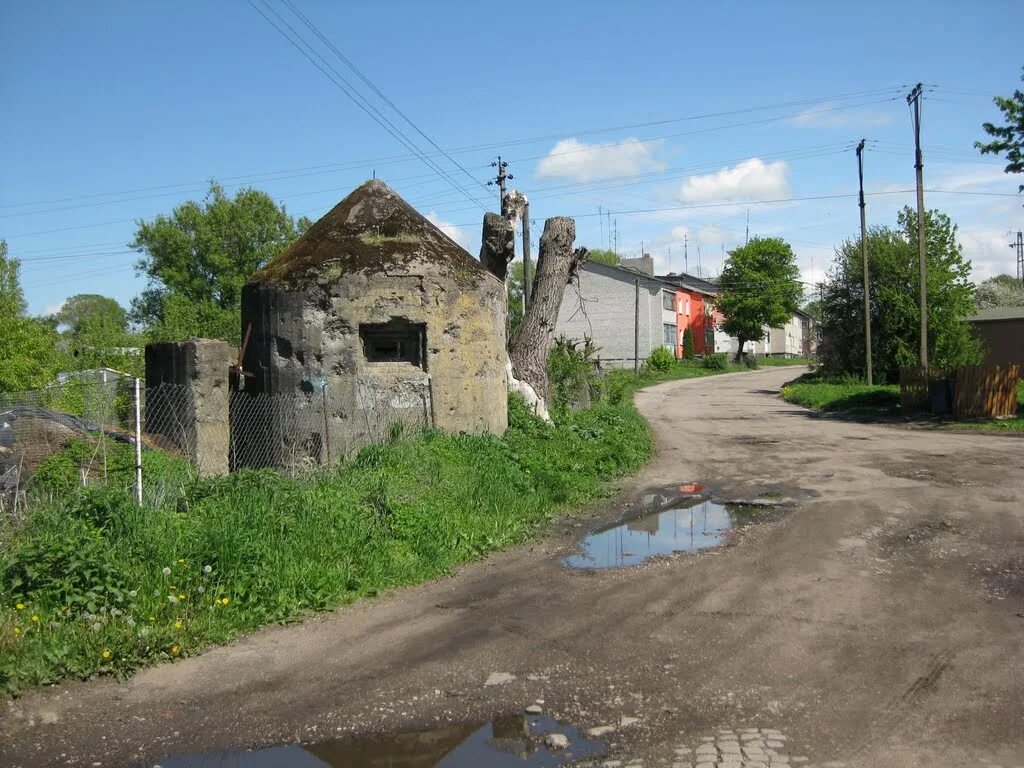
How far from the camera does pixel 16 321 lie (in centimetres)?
2452

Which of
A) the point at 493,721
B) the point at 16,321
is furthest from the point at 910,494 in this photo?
the point at 16,321

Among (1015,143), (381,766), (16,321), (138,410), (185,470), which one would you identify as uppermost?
(1015,143)

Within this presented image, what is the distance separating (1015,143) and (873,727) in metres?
21.3

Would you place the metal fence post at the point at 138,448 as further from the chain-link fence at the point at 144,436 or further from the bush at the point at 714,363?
the bush at the point at 714,363

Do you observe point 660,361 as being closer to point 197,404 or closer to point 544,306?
point 544,306

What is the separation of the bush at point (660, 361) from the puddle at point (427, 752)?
161 ft

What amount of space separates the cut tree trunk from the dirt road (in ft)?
29.4

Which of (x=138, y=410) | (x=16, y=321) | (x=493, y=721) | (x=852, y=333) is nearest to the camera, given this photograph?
(x=493, y=721)

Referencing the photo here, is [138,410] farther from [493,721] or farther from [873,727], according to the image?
[873,727]

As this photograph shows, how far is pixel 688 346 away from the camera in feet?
208

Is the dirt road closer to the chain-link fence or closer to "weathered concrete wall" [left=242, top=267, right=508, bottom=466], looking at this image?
the chain-link fence

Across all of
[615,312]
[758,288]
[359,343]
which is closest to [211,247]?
[615,312]

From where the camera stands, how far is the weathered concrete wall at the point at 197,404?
1052 cm

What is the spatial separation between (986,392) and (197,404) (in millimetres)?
19844
